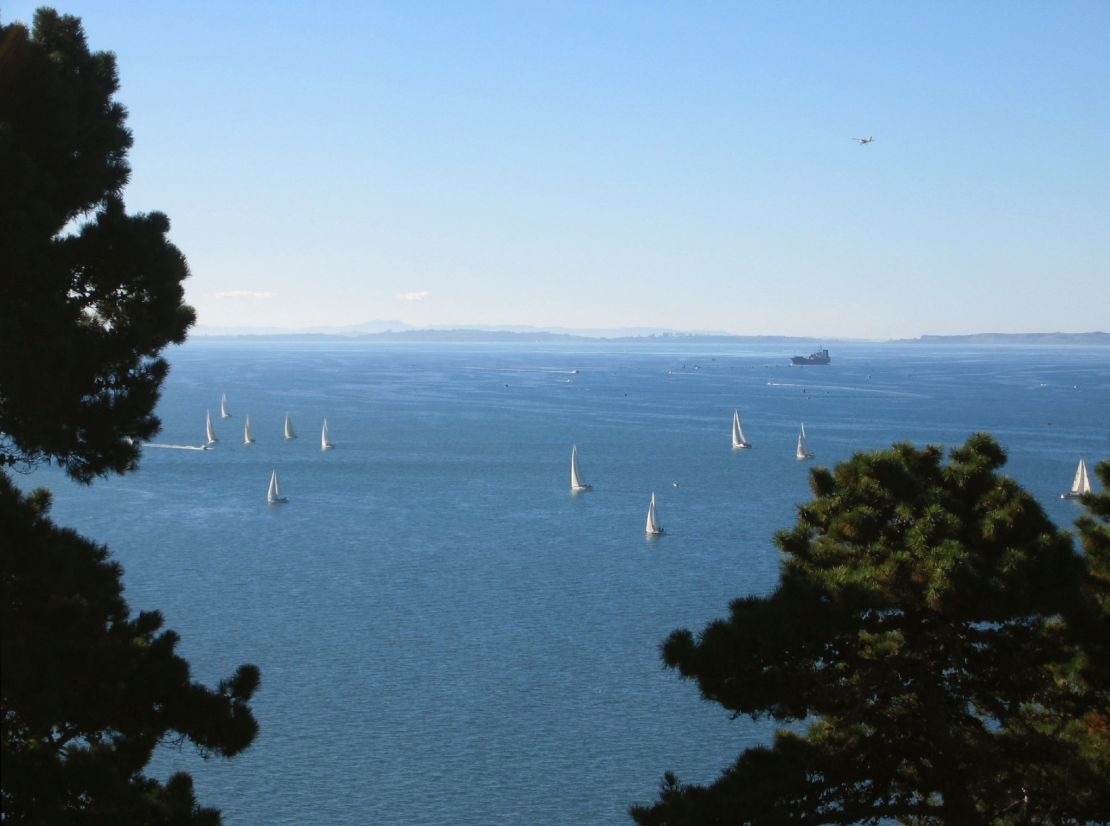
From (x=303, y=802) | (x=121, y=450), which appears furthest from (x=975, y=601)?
(x=303, y=802)

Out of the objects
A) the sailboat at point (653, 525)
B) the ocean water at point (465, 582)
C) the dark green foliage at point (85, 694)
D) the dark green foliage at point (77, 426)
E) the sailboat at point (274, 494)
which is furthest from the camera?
the sailboat at point (274, 494)

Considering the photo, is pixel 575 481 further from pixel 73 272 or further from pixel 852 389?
pixel 852 389

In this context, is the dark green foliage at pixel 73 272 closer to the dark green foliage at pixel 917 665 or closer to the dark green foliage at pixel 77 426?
the dark green foliage at pixel 77 426

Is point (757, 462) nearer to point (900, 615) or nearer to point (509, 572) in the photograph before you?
point (509, 572)

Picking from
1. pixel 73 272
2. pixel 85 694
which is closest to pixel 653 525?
pixel 73 272

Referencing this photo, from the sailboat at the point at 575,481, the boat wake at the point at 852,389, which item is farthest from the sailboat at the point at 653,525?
the boat wake at the point at 852,389

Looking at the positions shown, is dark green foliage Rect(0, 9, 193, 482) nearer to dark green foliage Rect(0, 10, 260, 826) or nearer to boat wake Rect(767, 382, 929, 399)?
dark green foliage Rect(0, 10, 260, 826)

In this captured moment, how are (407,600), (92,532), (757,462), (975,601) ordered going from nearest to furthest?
(975,601), (407,600), (92,532), (757,462)
